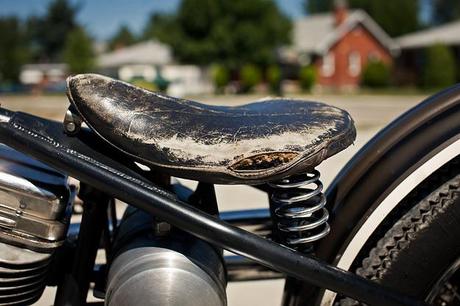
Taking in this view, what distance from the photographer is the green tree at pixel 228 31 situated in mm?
41562

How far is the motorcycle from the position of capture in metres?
1.42

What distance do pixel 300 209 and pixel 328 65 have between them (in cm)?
4520

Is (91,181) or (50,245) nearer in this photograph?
(91,181)

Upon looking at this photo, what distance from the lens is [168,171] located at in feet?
4.71

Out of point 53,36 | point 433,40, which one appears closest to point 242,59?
point 433,40

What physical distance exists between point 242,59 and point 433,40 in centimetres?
1303

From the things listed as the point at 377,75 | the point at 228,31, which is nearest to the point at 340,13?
the point at 377,75

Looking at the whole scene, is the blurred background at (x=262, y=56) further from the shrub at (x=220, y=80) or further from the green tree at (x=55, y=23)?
the green tree at (x=55, y=23)

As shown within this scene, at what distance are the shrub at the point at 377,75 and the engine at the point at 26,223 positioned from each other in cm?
3895

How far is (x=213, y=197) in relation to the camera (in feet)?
5.44

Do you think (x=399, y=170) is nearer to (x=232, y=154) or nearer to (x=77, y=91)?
(x=232, y=154)

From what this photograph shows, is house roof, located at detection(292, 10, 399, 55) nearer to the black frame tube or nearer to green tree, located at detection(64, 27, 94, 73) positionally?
green tree, located at detection(64, 27, 94, 73)

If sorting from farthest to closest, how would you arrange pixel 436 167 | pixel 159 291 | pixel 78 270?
pixel 78 270 → pixel 436 167 → pixel 159 291

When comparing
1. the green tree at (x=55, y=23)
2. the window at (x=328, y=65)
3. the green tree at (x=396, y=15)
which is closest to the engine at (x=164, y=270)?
the window at (x=328, y=65)
